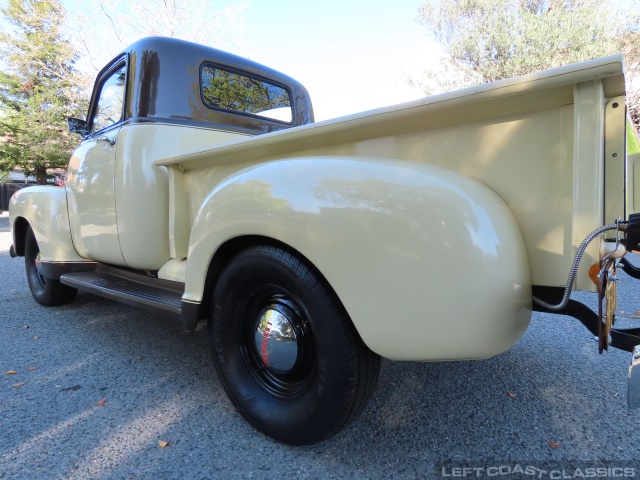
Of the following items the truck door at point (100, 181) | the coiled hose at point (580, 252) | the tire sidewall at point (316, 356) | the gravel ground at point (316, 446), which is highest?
the truck door at point (100, 181)

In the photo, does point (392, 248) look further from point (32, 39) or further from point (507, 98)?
point (32, 39)

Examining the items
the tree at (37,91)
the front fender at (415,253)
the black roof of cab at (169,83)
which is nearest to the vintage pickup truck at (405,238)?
the front fender at (415,253)

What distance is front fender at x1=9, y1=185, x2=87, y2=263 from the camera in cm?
340

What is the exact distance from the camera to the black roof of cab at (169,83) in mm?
2744

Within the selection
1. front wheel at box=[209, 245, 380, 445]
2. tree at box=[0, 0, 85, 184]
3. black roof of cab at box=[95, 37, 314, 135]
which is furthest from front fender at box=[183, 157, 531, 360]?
tree at box=[0, 0, 85, 184]

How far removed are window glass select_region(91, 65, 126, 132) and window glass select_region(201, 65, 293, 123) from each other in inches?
25.1

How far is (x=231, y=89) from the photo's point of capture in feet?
10.6

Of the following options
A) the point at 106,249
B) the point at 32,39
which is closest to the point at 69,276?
the point at 106,249

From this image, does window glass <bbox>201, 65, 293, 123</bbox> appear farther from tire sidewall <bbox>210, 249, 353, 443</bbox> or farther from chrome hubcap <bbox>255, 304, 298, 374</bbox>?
chrome hubcap <bbox>255, 304, 298, 374</bbox>

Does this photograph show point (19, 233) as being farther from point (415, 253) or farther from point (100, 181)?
point (415, 253)

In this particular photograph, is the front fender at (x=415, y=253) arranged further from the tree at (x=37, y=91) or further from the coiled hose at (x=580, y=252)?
the tree at (x=37, y=91)

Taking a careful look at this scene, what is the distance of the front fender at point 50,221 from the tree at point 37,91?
1632 centimetres

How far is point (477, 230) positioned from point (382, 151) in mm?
539

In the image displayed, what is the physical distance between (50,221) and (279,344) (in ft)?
9.45
